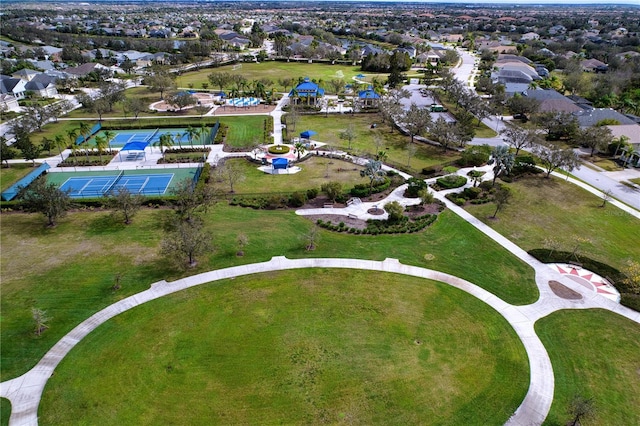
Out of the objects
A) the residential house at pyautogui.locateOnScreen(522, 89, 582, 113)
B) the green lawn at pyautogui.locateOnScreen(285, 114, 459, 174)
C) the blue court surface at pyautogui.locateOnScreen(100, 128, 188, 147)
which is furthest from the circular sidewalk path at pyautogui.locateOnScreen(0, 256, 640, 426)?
the residential house at pyautogui.locateOnScreen(522, 89, 582, 113)

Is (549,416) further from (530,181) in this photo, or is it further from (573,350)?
(530,181)

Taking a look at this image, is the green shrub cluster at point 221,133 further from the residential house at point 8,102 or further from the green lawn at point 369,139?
the residential house at point 8,102

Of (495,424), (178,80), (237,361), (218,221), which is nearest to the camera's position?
(495,424)

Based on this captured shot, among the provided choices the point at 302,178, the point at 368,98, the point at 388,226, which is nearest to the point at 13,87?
the point at 302,178

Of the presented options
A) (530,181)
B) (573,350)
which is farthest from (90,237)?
(530,181)

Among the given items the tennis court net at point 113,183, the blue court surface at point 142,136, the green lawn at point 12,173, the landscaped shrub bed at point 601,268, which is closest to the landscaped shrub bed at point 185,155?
the blue court surface at point 142,136

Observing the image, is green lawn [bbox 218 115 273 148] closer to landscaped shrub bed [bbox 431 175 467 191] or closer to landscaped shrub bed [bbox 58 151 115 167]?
landscaped shrub bed [bbox 58 151 115 167]
